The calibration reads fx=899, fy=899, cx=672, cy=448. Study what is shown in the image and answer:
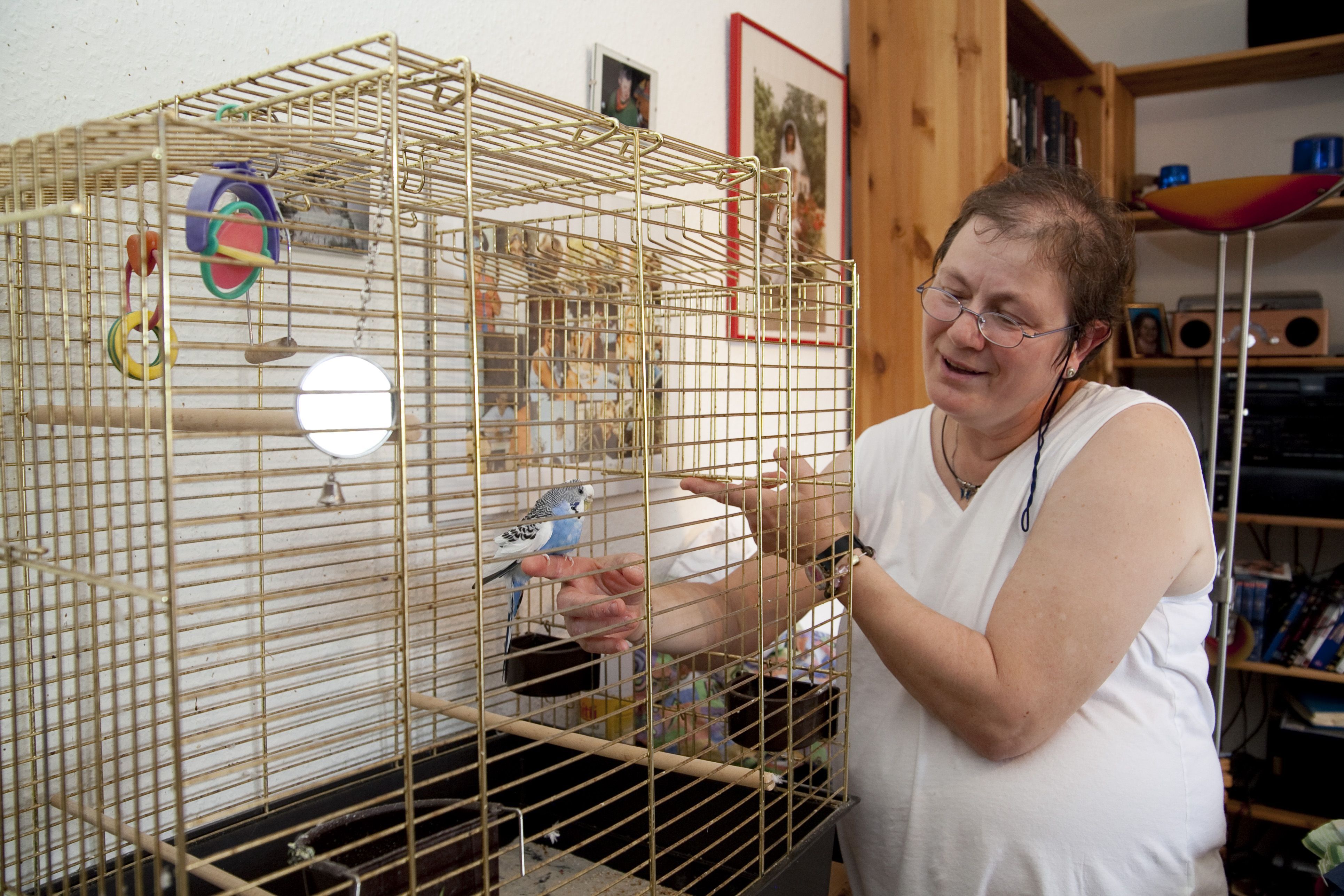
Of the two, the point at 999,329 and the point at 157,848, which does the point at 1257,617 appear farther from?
the point at 157,848

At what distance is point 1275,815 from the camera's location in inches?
86.2

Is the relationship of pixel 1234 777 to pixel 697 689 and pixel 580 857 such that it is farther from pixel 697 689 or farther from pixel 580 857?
Answer: pixel 580 857

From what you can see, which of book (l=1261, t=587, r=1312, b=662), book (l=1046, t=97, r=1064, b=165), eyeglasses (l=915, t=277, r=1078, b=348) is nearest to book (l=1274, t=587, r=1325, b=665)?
book (l=1261, t=587, r=1312, b=662)

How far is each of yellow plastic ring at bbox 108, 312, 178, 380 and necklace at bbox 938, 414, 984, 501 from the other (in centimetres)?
90

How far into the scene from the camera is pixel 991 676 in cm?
92

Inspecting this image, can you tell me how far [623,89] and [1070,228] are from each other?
0.78m

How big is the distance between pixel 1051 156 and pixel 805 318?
952mm

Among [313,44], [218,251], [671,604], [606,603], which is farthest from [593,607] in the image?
[313,44]

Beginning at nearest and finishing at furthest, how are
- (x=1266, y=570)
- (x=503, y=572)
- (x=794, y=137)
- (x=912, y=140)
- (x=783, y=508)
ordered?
(x=503, y=572), (x=783, y=508), (x=794, y=137), (x=912, y=140), (x=1266, y=570)

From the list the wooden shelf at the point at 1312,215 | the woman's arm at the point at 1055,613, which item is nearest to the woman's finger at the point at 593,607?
the woman's arm at the point at 1055,613

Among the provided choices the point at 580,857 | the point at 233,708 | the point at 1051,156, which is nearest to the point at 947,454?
the point at 580,857

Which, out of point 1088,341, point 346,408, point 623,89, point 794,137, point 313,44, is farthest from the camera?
point 794,137

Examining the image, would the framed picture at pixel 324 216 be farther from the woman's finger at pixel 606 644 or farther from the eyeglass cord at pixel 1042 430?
the eyeglass cord at pixel 1042 430

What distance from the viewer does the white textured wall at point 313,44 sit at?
0.76 metres
